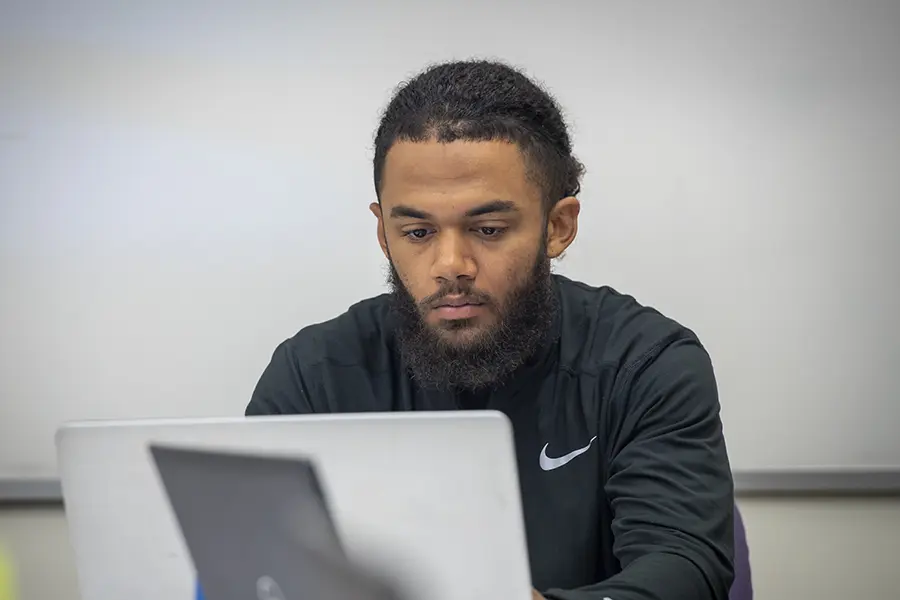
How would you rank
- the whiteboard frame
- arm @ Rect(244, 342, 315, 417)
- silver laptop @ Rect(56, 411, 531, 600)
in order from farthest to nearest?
the whiteboard frame
arm @ Rect(244, 342, 315, 417)
silver laptop @ Rect(56, 411, 531, 600)

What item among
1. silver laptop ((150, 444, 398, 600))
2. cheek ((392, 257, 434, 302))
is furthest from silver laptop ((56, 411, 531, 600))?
cheek ((392, 257, 434, 302))

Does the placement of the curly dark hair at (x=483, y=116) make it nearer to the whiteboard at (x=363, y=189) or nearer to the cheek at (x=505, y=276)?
the cheek at (x=505, y=276)

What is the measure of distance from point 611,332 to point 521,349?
0.14 metres

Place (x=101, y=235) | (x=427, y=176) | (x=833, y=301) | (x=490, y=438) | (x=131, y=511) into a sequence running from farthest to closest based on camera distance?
(x=101, y=235) < (x=833, y=301) < (x=427, y=176) < (x=131, y=511) < (x=490, y=438)

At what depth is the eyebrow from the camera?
125 cm

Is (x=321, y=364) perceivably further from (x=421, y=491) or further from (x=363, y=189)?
(x=421, y=491)

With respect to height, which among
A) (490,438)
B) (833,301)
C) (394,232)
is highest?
(394,232)

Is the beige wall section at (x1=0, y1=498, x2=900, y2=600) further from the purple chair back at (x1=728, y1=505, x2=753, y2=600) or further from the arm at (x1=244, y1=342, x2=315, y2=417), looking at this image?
the arm at (x1=244, y1=342, x2=315, y2=417)

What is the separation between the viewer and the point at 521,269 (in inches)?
52.0

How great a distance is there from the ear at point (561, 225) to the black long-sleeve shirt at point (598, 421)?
91 mm

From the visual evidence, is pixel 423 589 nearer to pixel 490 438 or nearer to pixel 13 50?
pixel 490 438

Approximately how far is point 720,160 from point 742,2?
30 cm

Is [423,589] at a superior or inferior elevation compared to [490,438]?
inferior

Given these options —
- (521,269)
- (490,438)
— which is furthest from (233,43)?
(490,438)
